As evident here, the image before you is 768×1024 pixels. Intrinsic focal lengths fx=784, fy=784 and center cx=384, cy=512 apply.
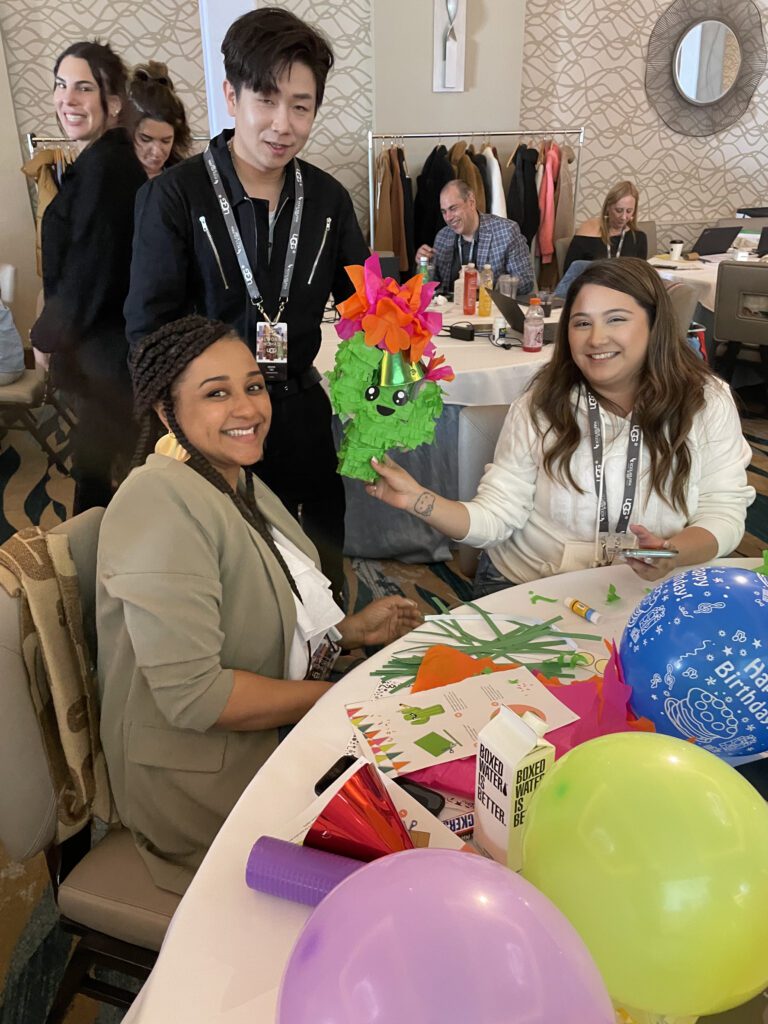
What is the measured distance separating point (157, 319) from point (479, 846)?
1.36 meters

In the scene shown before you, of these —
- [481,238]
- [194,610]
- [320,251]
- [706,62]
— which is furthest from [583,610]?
[706,62]

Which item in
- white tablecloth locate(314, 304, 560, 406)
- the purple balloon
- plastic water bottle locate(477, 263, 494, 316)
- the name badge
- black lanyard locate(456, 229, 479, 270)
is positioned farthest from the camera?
black lanyard locate(456, 229, 479, 270)

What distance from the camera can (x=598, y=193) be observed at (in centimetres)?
629

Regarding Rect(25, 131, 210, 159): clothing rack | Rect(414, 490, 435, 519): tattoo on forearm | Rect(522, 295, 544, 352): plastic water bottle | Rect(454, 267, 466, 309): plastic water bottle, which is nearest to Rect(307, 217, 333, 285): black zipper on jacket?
Rect(414, 490, 435, 519): tattoo on forearm

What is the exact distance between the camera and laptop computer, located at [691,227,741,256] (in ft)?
17.9

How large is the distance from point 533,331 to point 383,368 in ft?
5.72

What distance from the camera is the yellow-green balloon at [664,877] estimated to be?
23.1 inches

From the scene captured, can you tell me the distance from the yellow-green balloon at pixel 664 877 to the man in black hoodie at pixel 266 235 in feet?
4.52

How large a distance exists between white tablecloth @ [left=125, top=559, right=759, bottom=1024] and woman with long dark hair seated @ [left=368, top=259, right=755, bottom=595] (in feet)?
2.34

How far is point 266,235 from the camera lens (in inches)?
70.9

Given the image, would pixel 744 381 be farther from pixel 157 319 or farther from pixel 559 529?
pixel 157 319

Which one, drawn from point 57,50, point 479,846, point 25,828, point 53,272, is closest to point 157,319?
point 53,272

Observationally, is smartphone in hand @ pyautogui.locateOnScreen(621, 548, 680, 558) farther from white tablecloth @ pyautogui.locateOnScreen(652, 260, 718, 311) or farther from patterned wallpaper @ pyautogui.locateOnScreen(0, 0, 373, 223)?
patterned wallpaper @ pyautogui.locateOnScreen(0, 0, 373, 223)

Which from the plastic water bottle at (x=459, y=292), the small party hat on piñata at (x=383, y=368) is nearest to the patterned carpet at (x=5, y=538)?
the small party hat on piñata at (x=383, y=368)
